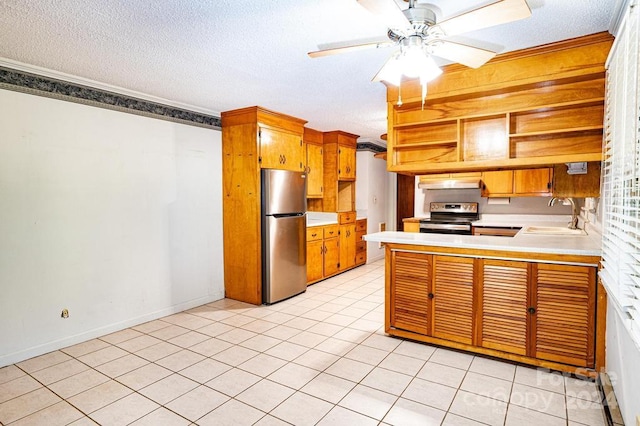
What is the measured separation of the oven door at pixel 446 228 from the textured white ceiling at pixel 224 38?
2.60 meters

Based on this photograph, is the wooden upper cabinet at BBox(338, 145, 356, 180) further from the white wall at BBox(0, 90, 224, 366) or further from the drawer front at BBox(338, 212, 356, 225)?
the white wall at BBox(0, 90, 224, 366)

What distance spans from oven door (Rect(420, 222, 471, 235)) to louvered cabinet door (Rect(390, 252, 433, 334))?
8.02 feet

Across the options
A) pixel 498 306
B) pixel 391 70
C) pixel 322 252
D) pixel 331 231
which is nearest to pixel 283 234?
pixel 322 252

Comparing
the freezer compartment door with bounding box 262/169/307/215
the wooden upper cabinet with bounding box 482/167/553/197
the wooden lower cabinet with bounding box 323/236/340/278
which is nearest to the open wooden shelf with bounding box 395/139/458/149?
the freezer compartment door with bounding box 262/169/307/215

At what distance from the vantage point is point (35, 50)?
2.48 m

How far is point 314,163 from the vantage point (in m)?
5.50

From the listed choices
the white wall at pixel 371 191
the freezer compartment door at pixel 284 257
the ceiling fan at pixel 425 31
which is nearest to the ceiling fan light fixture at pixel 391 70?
the ceiling fan at pixel 425 31

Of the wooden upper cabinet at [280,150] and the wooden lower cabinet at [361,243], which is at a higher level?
the wooden upper cabinet at [280,150]

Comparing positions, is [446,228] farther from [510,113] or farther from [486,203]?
[510,113]

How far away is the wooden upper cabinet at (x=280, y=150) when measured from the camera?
414 centimetres

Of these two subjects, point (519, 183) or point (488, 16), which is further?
point (519, 183)

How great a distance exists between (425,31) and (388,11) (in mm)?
274

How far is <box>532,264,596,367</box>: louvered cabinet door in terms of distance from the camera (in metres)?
2.36

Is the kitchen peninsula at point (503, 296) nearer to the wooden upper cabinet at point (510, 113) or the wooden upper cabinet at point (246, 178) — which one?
the wooden upper cabinet at point (510, 113)
